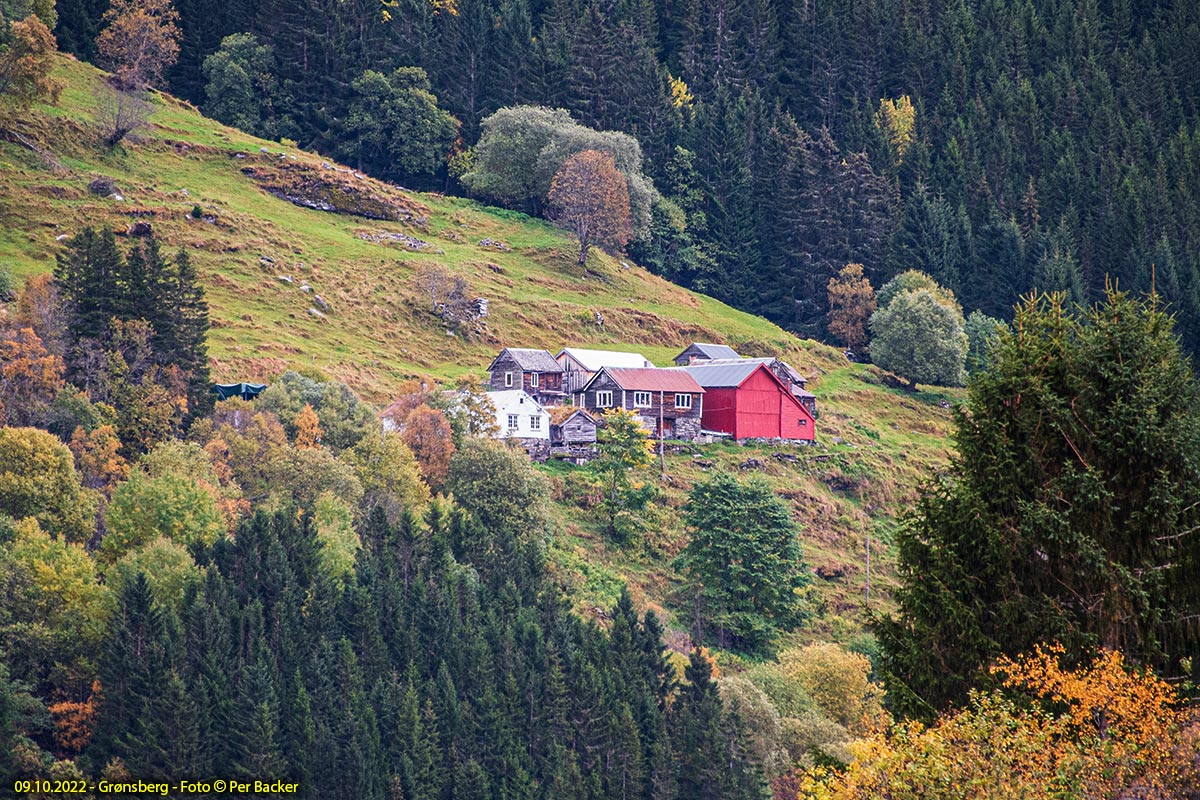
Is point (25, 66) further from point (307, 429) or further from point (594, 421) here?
point (594, 421)

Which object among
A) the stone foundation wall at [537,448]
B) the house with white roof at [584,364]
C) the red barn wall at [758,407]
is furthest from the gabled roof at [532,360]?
the red barn wall at [758,407]

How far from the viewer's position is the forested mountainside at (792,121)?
15325 centimetres

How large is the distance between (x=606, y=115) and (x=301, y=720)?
120345 millimetres

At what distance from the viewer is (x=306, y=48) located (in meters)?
157

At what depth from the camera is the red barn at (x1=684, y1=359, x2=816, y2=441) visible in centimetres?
10212

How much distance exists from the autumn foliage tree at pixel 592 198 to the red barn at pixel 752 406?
115ft

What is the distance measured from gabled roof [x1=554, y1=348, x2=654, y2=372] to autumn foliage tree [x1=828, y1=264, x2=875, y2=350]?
132 feet

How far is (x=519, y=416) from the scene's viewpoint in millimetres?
91562

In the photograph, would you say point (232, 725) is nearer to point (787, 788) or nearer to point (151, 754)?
point (151, 754)

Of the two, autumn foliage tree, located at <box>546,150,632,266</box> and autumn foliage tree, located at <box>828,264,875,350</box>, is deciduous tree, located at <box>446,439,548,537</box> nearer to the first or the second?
autumn foliage tree, located at <box>546,150,632,266</box>

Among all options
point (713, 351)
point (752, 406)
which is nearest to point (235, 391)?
point (752, 406)

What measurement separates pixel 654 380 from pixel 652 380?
17 cm

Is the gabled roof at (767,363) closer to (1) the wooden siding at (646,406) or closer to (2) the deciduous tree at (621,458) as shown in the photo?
(1) the wooden siding at (646,406)

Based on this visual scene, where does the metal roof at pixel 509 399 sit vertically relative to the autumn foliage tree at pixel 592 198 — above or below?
below
